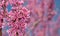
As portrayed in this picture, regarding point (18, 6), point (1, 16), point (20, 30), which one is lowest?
point (20, 30)

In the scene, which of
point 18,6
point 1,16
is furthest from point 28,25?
point 1,16

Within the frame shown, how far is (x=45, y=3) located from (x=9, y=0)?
0.43 metres

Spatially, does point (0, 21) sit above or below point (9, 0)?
below

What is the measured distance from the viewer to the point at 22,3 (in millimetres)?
1710

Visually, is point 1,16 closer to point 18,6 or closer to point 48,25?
point 18,6

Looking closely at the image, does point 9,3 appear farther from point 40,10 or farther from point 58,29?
point 58,29

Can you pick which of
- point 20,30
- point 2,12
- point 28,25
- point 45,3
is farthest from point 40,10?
point 2,12

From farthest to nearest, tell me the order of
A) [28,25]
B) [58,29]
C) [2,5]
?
[2,5] → [28,25] → [58,29]

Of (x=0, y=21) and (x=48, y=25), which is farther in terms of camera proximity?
(x=0, y=21)

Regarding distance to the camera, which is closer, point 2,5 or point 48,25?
point 48,25

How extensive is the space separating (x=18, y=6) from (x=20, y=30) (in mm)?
270

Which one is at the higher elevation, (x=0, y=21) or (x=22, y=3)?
(x=22, y=3)

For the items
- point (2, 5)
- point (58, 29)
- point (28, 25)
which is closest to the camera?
point (58, 29)

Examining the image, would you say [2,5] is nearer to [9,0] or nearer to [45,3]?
[9,0]
